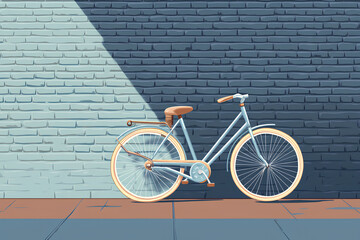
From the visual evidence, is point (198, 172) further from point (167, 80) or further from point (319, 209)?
point (319, 209)

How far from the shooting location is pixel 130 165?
205 inches

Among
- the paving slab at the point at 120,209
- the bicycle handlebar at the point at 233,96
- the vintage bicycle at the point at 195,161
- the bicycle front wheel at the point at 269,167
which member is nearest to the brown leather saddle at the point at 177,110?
the vintage bicycle at the point at 195,161

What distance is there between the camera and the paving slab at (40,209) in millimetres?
4422

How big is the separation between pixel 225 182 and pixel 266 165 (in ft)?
1.97

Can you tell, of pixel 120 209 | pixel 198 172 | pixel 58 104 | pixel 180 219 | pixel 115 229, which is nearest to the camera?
pixel 115 229

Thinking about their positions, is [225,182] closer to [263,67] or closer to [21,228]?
[263,67]

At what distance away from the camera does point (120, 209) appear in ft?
15.4

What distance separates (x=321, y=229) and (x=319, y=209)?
2.62 ft

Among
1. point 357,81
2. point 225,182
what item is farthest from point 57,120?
A: point 357,81

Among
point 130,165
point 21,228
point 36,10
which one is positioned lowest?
point 21,228

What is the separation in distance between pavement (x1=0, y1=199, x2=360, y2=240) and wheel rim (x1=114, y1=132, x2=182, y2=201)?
188 mm

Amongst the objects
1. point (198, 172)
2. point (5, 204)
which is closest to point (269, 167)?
point (198, 172)

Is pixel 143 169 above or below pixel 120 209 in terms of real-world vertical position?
above

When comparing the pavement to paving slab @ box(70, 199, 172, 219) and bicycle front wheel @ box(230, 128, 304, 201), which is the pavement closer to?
paving slab @ box(70, 199, 172, 219)
